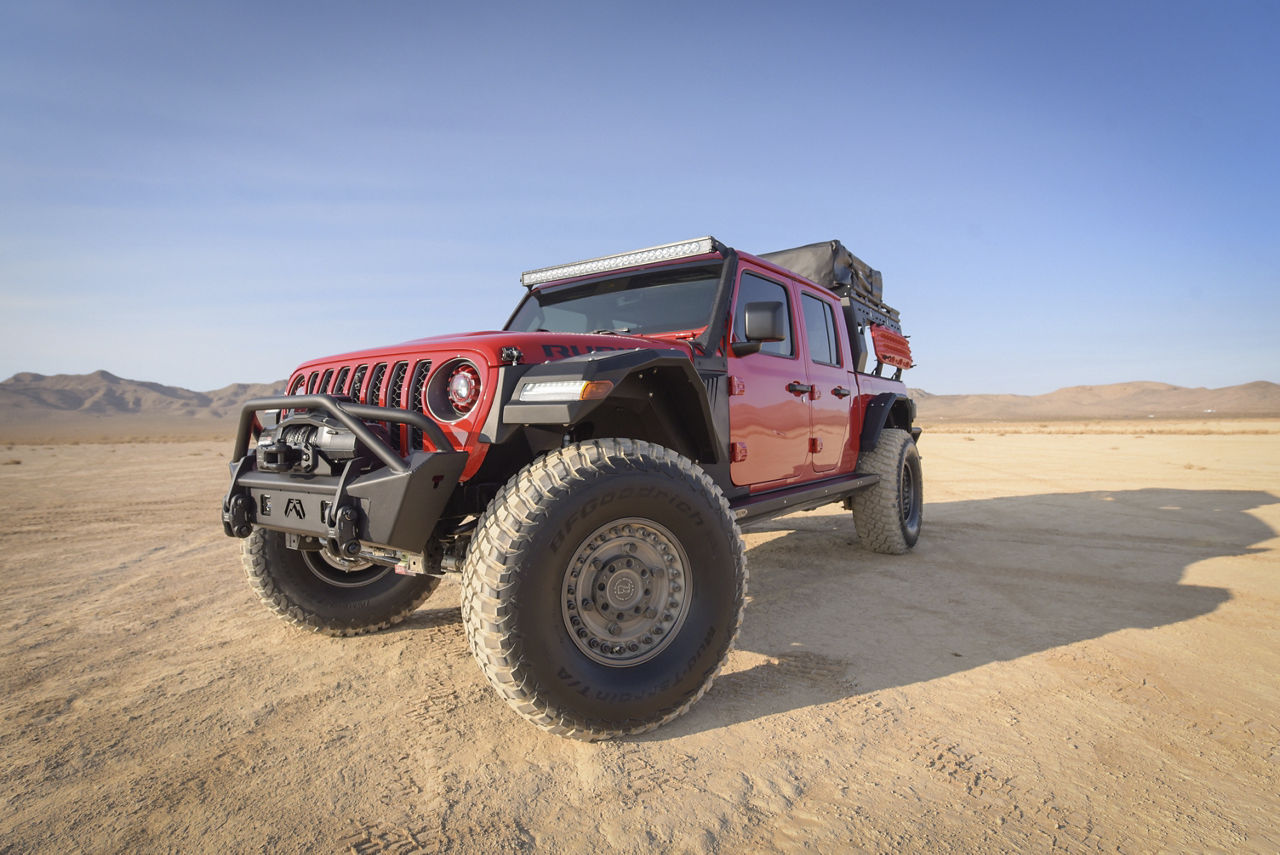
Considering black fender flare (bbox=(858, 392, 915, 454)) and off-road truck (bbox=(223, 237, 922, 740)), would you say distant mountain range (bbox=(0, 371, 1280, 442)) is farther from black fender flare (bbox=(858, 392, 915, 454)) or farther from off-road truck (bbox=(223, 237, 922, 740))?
off-road truck (bbox=(223, 237, 922, 740))

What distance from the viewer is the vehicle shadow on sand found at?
2924 millimetres

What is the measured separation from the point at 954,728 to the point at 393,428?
2.46 meters

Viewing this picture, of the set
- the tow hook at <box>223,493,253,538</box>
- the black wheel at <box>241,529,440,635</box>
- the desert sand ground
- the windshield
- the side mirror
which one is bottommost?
the desert sand ground

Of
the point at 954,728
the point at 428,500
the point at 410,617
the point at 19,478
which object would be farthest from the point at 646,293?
the point at 19,478

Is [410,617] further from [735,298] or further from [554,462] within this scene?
[735,298]

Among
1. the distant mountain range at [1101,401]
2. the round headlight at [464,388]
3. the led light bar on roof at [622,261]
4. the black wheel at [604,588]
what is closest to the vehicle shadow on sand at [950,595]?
the black wheel at [604,588]

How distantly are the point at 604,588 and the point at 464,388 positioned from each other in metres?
0.96

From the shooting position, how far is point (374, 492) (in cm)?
228

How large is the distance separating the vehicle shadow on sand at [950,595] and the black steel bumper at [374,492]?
48.8 inches

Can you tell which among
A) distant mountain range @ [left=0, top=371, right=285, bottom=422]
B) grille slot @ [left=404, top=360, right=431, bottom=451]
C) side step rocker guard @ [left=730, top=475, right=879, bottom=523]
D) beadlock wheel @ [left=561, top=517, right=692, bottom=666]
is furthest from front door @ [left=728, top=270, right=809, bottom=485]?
distant mountain range @ [left=0, top=371, right=285, bottom=422]

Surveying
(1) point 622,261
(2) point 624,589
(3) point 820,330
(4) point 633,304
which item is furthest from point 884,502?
(2) point 624,589

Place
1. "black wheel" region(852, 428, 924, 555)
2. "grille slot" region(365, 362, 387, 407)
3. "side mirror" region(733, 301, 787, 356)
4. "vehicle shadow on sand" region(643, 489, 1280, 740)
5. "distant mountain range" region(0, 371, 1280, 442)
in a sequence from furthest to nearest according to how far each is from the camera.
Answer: "distant mountain range" region(0, 371, 1280, 442) → "black wheel" region(852, 428, 924, 555) → "side mirror" region(733, 301, 787, 356) → "vehicle shadow on sand" region(643, 489, 1280, 740) → "grille slot" region(365, 362, 387, 407)

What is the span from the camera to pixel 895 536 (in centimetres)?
526

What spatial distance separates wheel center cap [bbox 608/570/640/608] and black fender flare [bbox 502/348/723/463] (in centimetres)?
63
